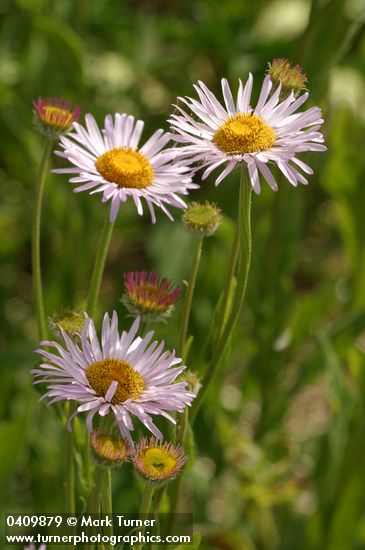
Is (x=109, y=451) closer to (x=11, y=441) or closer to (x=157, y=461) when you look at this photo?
(x=157, y=461)

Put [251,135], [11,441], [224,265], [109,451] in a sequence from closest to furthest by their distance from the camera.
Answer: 1. [109,451]
2. [251,135]
3. [11,441]
4. [224,265]

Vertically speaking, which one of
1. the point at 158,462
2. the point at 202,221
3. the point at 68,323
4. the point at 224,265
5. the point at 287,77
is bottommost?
the point at 158,462

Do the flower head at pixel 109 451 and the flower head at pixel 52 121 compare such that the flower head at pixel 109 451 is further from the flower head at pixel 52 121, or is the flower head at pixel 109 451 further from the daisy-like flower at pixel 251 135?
the flower head at pixel 52 121

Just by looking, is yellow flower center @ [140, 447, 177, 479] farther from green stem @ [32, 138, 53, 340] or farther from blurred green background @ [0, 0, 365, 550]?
blurred green background @ [0, 0, 365, 550]

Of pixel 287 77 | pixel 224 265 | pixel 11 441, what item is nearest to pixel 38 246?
pixel 287 77

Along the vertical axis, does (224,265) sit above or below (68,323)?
above

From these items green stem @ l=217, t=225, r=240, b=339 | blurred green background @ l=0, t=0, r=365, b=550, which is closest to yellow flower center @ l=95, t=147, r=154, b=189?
green stem @ l=217, t=225, r=240, b=339
